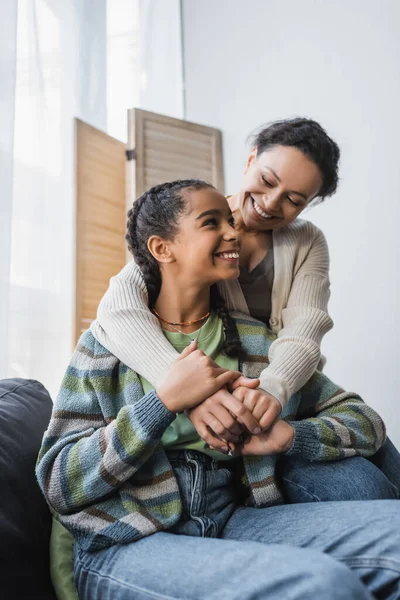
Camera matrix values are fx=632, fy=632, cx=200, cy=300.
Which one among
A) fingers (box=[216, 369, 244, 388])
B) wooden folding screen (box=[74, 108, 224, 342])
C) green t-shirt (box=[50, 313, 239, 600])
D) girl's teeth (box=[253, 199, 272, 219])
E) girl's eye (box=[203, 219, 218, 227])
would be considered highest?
wooden folding screen (box=[74, 108, 224, 342])

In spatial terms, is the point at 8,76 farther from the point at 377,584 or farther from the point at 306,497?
the point at 377,584

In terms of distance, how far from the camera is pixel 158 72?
136 inches

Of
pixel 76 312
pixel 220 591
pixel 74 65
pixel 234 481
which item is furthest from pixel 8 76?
→ pixel 220 591

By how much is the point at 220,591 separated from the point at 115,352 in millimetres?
480

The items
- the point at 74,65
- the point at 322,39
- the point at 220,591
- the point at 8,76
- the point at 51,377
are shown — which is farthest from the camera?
the point at 322,39

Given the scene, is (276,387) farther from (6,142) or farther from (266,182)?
(6,142)

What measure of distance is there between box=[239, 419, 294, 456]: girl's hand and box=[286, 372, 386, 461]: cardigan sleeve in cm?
2

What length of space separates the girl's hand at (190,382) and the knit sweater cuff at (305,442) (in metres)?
0.17

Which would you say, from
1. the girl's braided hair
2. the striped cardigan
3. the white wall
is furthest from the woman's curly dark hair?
the white wall

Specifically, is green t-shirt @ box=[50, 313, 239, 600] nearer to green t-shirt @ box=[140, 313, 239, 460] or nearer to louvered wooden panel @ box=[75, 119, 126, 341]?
green t-shirt @ box=[140, 313, 239, 460]

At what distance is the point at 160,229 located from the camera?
129cm

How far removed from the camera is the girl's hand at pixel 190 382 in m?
1.02

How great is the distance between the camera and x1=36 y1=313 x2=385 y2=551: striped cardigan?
39.4 inches

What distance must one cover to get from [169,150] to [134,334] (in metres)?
2.14
